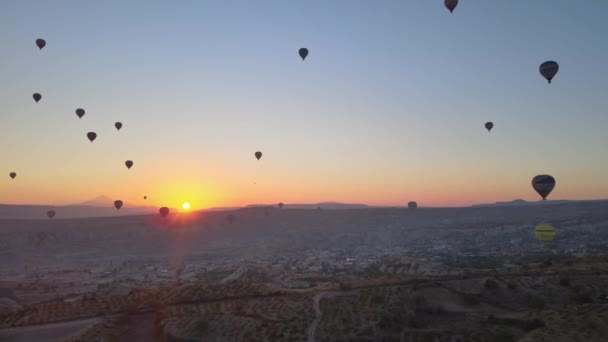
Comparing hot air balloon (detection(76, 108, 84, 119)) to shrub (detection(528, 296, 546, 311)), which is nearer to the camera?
shrub (detection(528, 296, 546, 311))

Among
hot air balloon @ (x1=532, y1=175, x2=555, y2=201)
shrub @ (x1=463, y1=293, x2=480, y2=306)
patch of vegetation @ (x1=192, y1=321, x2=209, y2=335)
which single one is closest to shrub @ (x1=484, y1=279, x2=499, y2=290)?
shrub @ (x1=463, y1=293, x2=480, y2=306)

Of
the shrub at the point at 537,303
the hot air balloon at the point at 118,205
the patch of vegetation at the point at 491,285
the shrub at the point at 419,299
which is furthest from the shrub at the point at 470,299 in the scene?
the hot air balloon at the point at 118,205

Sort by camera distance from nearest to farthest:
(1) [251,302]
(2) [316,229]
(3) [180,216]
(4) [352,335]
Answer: (4) [352,335], (1) [251,302], (2) [316,229], (3) [180,216]

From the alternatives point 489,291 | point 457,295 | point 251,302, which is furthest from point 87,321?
point 489,291

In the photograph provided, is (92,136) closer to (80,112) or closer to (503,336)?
(80,112)

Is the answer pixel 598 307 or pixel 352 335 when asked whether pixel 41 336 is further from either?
pixel 598 307

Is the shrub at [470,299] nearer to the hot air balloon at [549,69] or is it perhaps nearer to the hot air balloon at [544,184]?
the hot air balloon at [544,184]

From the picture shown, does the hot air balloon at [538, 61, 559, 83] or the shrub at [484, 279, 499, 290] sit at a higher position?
the hot air balloon at [538, 61, 559, 83]

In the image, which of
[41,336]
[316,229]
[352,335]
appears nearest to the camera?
[352,335]

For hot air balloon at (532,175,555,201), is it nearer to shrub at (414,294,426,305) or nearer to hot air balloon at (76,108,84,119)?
shrub at (414,294,426,305)
